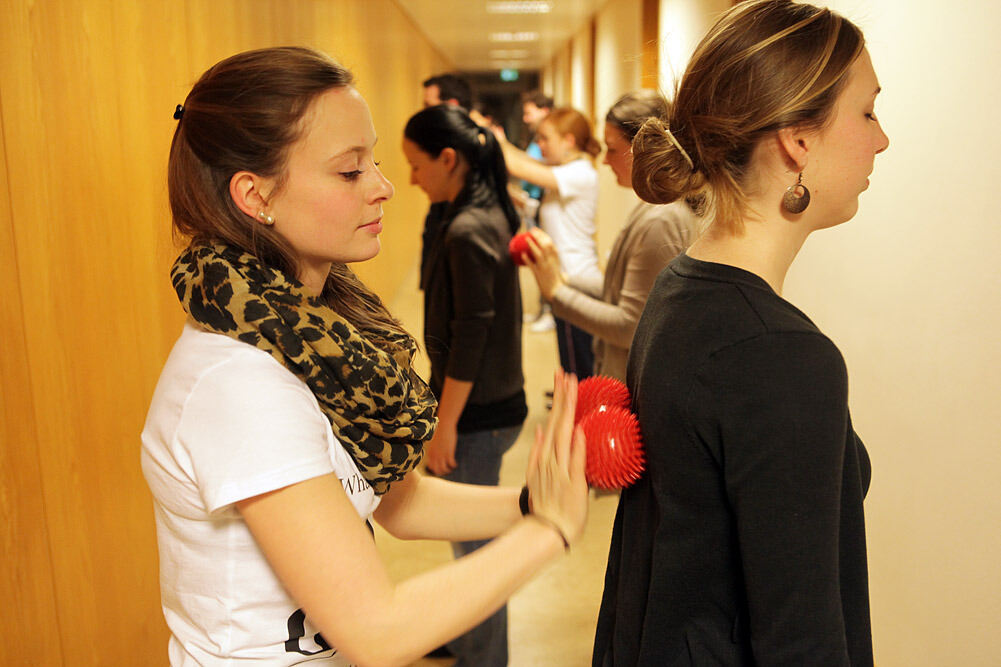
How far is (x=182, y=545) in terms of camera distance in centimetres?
Answer: 101

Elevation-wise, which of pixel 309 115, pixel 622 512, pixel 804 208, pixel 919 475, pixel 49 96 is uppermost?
pixel 49 96

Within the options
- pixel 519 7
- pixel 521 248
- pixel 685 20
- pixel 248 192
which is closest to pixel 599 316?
pixel 521 248

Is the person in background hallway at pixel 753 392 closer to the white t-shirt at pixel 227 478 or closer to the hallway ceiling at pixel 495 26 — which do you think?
the white t-shirt at pixel 227 478

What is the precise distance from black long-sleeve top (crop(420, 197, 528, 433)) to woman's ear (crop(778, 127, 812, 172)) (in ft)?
4.33

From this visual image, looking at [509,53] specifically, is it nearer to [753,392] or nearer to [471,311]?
[471,311]

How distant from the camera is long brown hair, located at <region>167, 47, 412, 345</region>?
1021mm

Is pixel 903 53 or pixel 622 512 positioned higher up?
pixel 903 53

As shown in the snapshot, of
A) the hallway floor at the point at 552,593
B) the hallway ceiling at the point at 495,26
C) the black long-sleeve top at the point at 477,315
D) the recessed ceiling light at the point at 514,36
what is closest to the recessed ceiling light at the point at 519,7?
the hallway ceiling at the point at 495,26

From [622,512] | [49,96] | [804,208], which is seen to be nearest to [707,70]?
[804,208]

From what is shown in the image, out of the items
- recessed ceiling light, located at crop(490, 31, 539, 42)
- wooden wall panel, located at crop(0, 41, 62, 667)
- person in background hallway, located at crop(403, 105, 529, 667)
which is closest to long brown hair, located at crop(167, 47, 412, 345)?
wooden wall panel, located at crop(0, 41, 62, 667)

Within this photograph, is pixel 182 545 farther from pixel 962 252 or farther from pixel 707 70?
pixel 962 252

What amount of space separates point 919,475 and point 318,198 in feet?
5.77

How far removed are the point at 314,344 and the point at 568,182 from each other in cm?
340

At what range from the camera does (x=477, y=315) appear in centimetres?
230
